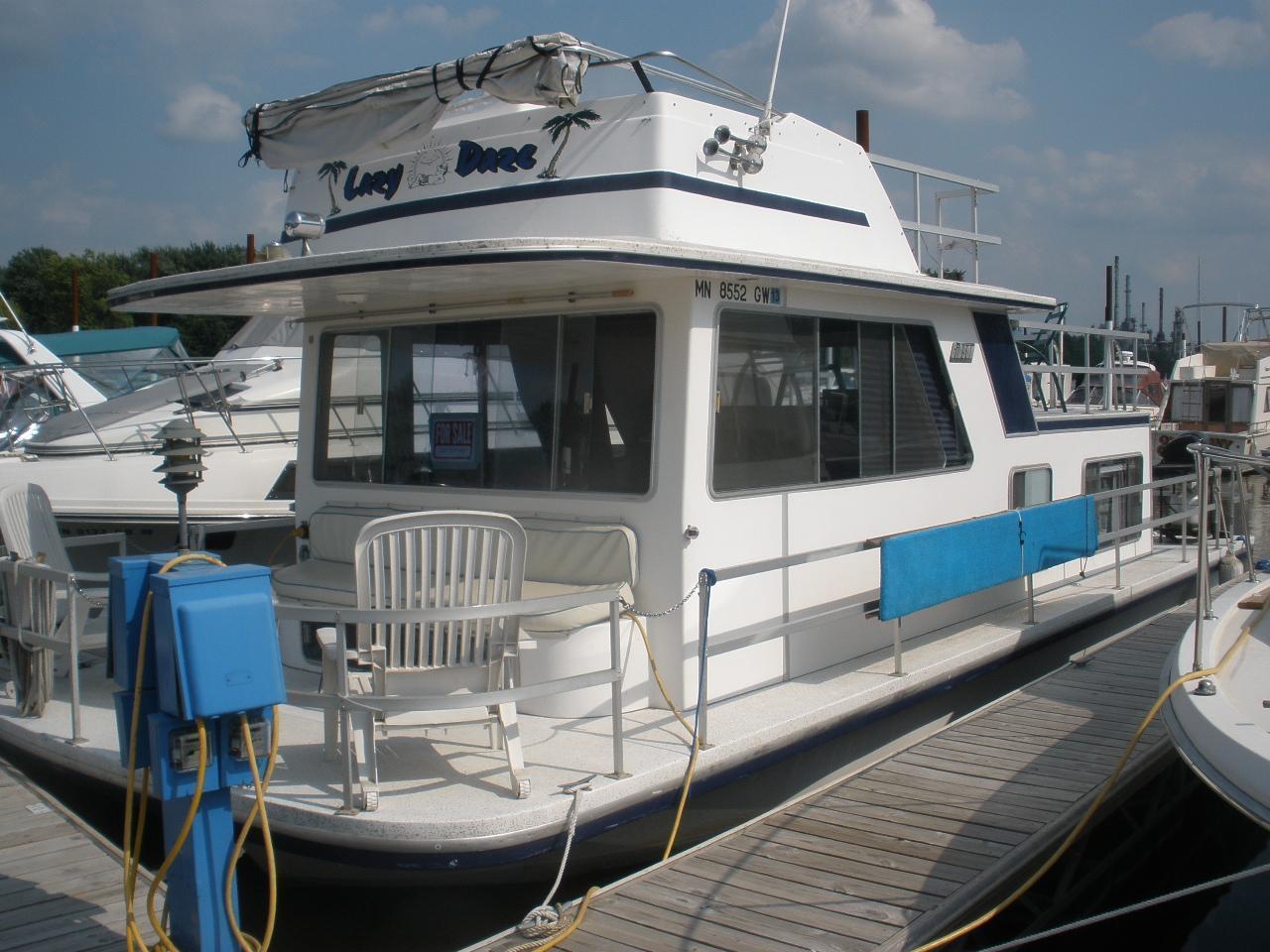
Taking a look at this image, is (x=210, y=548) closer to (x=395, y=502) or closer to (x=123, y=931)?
(x=395, y=502)

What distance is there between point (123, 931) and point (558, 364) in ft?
9.65

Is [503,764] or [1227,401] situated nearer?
[503,764]

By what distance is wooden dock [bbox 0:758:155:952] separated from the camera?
159 inches

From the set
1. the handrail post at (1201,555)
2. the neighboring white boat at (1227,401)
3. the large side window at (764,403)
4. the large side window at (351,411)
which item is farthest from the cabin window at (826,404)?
the neighboring white boat at (1227,401)

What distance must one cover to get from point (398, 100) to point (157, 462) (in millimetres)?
6777

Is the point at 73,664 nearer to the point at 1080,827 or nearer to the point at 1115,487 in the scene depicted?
the point at 1080,827

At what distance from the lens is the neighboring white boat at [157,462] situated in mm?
10945

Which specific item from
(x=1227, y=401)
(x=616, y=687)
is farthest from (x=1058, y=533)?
(x=1227, y=401)

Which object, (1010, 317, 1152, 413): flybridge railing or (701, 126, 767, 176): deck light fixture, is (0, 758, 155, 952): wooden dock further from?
(1010, 317, 1152, 413): flybridge railing

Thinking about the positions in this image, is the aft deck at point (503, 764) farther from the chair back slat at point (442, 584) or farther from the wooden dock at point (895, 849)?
the chair back slat at point (442, 584)

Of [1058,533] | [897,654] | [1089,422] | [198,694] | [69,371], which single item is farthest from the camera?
[69,371]

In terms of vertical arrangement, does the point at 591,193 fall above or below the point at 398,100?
below

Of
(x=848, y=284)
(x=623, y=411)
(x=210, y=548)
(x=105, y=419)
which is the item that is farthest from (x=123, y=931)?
(x=105, y=419)

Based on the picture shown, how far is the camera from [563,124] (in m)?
5.43
